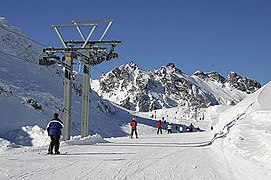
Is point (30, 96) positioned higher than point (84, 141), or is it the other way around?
point (30, 96)

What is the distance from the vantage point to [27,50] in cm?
6412

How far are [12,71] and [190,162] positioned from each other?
4340 centimetres

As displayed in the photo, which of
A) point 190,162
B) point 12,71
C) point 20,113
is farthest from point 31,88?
point 190,162

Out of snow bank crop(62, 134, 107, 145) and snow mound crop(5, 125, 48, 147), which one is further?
snow mound crop(5, 125, 48, 147)

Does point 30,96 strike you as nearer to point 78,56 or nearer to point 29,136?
point 29,136

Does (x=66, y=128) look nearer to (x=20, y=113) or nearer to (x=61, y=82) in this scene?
(x=20, y=113)

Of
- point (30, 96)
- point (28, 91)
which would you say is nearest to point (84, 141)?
point (30, 96)

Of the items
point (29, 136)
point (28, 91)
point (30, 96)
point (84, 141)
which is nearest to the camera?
point (84, 141)

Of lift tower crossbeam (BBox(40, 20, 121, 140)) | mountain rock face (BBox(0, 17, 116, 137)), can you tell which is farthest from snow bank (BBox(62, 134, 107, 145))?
mountain rock face (BBox(0, 17, 116, 137))

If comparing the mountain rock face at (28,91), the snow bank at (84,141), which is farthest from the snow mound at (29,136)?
the snow bank at (84,141)

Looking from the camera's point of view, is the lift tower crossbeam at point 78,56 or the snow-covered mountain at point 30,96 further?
the snow-covered mountain at point 30,96

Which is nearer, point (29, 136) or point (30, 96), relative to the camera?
point (29, 136)

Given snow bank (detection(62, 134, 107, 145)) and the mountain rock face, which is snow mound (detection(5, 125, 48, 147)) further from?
snow bank (detection(62, 134, 107, 145))

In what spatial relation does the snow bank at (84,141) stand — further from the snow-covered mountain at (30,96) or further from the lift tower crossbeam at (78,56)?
the snow-covered mountain at (30,96)
